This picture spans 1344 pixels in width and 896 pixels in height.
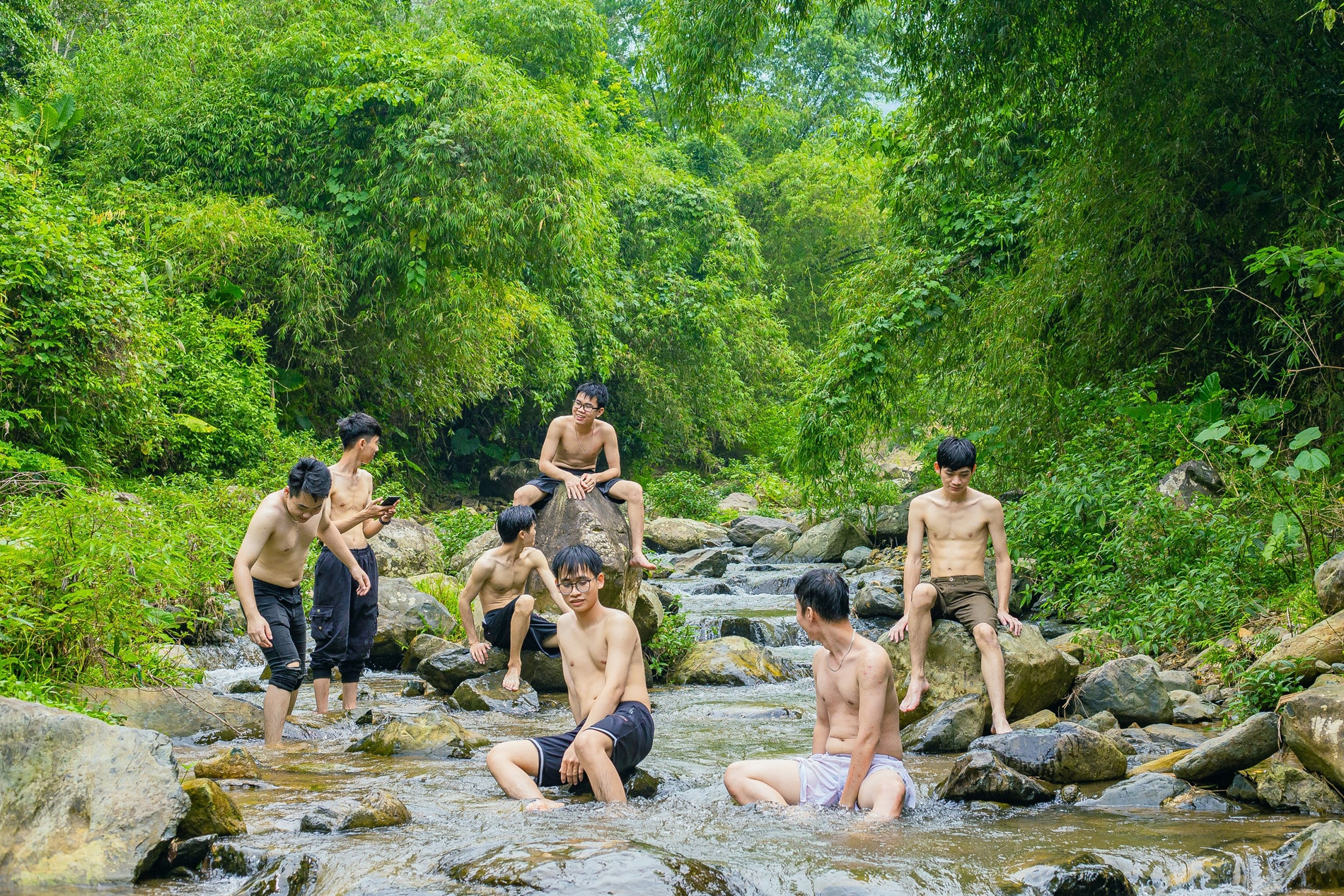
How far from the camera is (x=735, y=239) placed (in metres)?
28.1

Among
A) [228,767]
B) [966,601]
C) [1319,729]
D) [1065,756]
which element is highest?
[966,601]

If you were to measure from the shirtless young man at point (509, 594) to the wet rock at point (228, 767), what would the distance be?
7.79 feet

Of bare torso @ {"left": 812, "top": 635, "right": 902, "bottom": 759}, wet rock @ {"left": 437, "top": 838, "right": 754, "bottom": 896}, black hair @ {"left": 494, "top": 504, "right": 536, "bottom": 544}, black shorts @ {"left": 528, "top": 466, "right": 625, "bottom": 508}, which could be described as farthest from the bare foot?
black shorts @ {"left": 528, "top": 466, "right": 625, "bottom": 508}

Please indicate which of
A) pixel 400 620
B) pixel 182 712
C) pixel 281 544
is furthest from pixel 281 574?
pixel 400 620

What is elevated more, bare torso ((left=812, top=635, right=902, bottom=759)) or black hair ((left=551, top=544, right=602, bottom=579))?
black hair ((left=551, top=544, right=602, bottom=579))

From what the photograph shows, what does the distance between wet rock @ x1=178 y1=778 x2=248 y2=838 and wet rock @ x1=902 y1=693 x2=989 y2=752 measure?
147 inches

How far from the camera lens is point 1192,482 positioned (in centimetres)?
938

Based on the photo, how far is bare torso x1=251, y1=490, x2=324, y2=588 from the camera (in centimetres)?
588

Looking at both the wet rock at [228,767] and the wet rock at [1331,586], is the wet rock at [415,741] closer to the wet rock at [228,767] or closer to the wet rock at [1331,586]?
the wet rock at [228,767]

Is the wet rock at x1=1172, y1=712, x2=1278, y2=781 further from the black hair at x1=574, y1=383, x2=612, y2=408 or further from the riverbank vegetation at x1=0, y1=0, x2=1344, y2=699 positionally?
the black hair at x1=574, y1=383, x2=612, y2=408

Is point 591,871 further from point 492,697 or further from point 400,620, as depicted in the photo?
point 400,620

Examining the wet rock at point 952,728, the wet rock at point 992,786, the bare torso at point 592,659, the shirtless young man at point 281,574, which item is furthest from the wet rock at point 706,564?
the wet rock at point 992,786

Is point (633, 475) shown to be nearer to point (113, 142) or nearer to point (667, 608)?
point (113, 142)

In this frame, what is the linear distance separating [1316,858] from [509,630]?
5.30 meters
